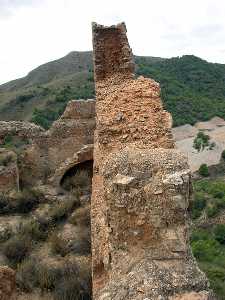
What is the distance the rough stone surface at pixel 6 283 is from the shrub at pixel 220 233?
14.2 metres

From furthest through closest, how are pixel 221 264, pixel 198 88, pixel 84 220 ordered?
pixel 198 88 → pixel 221 264 → pixel 84 220

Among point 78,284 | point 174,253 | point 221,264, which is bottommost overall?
point 221,264

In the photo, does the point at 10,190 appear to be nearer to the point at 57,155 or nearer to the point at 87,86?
the point at 57,155

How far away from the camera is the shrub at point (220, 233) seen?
20547 millimetres

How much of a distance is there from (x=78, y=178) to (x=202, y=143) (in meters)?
26.7

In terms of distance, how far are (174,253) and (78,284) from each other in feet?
15.0

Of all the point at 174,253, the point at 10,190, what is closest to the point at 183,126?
the point at 10,190

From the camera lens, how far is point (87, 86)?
41.5 meters

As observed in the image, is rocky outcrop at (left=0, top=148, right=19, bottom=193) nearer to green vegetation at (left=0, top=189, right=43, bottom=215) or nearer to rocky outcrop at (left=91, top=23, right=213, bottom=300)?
green vegetation at (left=0, top=189, right=43, bottom=215)

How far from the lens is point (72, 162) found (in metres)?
13.5

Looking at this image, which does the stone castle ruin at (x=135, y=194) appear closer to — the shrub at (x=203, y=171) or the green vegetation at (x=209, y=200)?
the green vegetation at (x=209, y=200)

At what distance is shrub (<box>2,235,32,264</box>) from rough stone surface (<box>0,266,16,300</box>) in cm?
255

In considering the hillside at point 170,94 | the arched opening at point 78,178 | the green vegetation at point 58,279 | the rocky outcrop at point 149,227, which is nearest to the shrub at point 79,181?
the arched opening at point 78,178

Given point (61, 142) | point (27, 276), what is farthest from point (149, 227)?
point (61, 142)
